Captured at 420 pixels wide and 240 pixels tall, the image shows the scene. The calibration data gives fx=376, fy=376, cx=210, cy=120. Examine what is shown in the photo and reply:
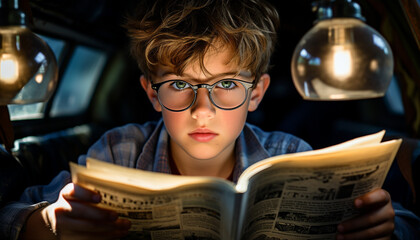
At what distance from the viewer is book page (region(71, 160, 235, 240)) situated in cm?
87

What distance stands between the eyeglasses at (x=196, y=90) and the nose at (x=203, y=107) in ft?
0.04

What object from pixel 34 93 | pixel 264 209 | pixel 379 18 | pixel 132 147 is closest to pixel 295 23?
pixel 379 18

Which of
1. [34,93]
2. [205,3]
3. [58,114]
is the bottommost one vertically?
[58,114]

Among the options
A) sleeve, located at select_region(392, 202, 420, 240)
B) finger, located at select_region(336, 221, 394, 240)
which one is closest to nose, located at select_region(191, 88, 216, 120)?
finger, located at select_region(336, 221, 394, 240)

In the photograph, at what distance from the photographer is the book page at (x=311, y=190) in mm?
946

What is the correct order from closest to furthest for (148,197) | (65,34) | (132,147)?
(148,197) → (132,147) → (65,34)

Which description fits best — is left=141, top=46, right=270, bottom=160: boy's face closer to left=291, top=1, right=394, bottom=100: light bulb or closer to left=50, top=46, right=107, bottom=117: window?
left=291, top=1, right=394, bottom=100: light bulb

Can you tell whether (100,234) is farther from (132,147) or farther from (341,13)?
(341,13)

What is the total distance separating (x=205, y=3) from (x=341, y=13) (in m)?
0.56

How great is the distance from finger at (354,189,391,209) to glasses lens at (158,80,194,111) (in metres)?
0.64

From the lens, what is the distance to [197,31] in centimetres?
136

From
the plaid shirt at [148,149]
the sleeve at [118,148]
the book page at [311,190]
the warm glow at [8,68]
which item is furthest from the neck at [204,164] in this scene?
the warm glow at [8,68]

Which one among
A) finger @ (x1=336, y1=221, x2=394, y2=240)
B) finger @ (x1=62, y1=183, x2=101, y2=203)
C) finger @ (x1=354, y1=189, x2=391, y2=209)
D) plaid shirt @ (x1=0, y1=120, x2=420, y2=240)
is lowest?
plaid shirt @ (x1=0, y1=120, x2=420, y2=240)

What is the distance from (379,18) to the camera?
159cm
